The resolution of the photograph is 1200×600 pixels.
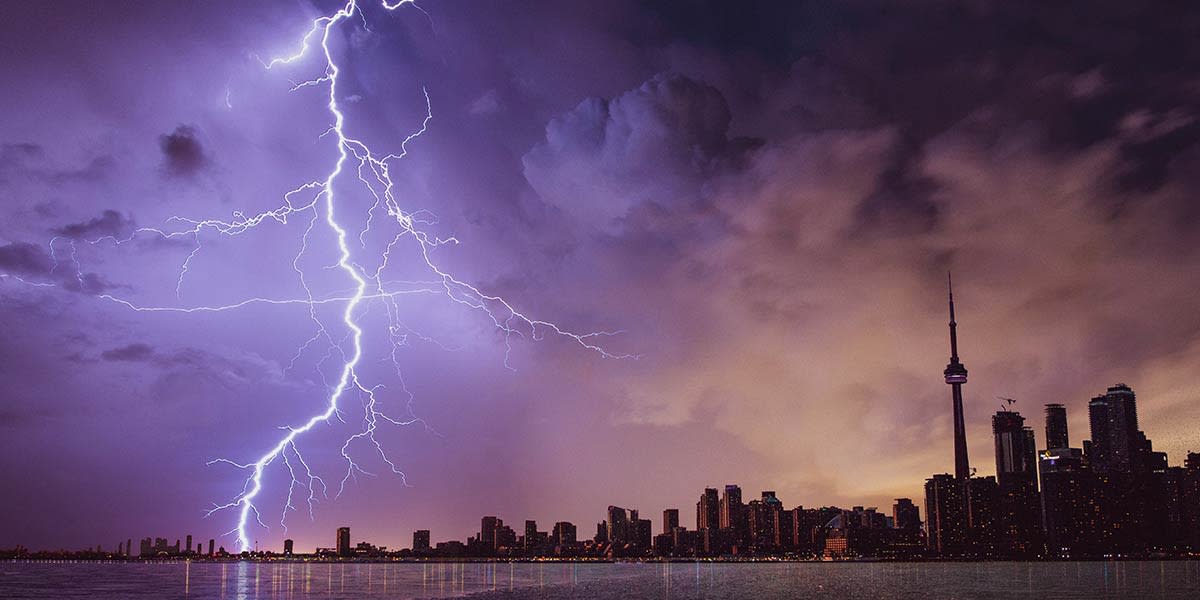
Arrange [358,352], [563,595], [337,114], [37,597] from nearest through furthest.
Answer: [337,114] → [358,352] → [37,597] → [563,595]

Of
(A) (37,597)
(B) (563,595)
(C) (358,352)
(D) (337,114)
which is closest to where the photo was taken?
(D) (337,114)

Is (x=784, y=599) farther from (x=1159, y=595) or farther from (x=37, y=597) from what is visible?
(x=37, y=597)

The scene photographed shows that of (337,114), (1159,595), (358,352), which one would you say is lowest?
(1159,595)

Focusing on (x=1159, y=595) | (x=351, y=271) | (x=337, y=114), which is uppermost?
(x=337, y=114)

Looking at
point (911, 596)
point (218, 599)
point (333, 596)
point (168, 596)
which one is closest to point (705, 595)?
point (911, 596)

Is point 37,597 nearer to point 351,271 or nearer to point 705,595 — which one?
point 351,271

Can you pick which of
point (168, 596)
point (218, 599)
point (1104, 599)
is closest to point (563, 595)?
point (218, 599)

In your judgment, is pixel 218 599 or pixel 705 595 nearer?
pixel 218 599

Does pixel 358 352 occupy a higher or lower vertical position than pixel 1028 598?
higher

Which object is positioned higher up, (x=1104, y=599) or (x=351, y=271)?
(x=351, y=271)
